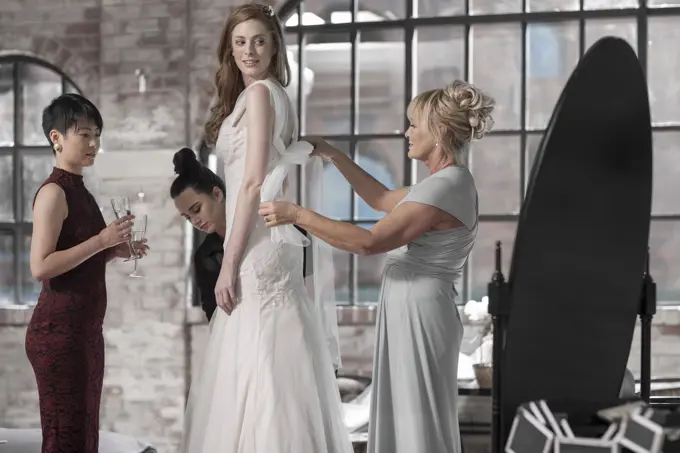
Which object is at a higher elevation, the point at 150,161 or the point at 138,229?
the point at 150,161

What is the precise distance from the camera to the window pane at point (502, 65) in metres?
5.91

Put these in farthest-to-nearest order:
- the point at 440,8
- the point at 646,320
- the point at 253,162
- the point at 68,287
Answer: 1. the point at 440,8
2. the point at 68,287
3. the point at 253,162
4. the point at 646,320

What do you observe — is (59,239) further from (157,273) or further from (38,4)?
(38,4)

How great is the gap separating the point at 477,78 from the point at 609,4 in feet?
3.01

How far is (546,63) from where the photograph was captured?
5.91 metres

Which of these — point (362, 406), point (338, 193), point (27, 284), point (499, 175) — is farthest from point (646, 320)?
point (27, 284)

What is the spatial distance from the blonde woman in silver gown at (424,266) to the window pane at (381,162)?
3.32 meters

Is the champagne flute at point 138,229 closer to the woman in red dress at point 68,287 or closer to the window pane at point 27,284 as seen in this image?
the woman in red dress at point 68,287

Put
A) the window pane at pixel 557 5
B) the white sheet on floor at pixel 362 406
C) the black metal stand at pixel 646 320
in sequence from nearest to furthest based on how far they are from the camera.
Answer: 1. the black metal stand at pixel 646 320
2. the white sheet on floor at pixel 362 406
3. the window pane at pixel 557 5

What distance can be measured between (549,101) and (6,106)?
375 cm

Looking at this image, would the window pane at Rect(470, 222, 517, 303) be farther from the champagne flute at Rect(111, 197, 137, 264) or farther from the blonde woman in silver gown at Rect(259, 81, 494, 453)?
the champagne flute at Rect(111, 197, 137, 264)

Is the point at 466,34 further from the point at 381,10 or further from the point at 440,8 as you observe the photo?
the point at 381,10

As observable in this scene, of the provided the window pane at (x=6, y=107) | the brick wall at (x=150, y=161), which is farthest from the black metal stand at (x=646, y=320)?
the window pane at (x=6, y=107)

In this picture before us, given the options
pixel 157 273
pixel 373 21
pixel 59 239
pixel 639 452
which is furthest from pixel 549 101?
pixel 639 452
